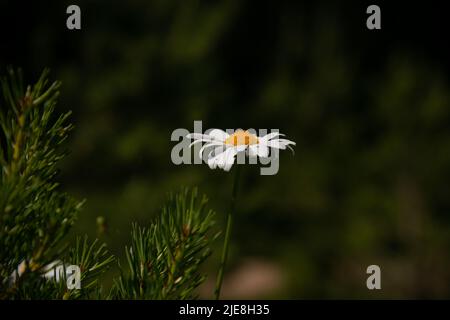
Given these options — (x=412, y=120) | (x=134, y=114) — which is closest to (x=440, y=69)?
(x=412, y=120)

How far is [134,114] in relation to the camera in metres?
2.44

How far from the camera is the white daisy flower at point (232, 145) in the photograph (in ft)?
1.64

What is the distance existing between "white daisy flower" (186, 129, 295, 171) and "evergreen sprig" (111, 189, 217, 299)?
0.13 m

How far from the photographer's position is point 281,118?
2742mm

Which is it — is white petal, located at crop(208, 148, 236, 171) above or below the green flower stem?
above

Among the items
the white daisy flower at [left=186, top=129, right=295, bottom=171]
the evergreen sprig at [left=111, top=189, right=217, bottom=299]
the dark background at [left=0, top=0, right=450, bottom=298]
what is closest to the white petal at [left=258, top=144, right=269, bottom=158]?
the white daisy flower at [left=186, top=129, right=295, bottom=171]

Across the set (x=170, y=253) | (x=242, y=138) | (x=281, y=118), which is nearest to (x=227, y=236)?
(x=170, y=253)

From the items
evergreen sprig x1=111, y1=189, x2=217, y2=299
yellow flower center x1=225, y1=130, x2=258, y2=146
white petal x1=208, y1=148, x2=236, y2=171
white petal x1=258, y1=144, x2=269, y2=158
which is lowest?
evergreen sprig x1=111, y1=189, x2=217, y2=299

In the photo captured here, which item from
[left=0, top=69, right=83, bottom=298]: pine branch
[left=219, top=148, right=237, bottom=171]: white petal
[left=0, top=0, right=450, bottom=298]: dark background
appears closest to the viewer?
[left=0, top=69, right=83, bottom=298]: pine branch

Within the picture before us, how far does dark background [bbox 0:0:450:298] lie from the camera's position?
7.77 feet

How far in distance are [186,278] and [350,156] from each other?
2.42m

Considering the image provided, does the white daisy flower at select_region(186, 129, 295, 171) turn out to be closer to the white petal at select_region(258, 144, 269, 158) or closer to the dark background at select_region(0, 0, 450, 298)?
the white petal at select_region(258, 144, 269, 158)

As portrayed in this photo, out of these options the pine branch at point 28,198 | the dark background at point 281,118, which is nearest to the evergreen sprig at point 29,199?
the pine branch at point 28,198

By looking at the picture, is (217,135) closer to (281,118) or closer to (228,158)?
(228,158)
